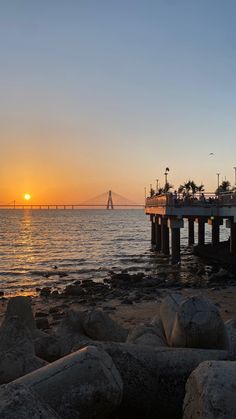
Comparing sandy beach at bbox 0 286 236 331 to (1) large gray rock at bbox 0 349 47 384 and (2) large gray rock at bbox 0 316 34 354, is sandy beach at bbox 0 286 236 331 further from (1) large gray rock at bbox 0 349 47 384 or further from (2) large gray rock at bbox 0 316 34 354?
(1) large gray rock at bbox 0 349 47 384

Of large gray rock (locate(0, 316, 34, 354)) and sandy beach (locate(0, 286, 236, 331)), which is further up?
large gray rock (locate(0, 316, 34, 354))

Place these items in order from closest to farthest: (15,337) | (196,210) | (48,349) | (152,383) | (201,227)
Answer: (152,383) → (15,337) → (48,349) → (196,210) → (201,227)

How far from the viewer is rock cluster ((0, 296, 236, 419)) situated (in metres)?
3.37

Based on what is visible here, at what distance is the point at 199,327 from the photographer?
18.8ft

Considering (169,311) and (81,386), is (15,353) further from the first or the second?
(169,311)

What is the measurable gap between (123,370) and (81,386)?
1.04 m

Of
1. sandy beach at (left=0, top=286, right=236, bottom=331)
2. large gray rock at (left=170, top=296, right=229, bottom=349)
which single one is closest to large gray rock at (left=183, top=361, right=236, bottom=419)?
large gray rock at (left=170, top=296, right=229, bottom=349)

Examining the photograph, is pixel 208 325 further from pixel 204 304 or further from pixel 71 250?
pixel 71 250

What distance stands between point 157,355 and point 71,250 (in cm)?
3928

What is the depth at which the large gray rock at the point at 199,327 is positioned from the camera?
573 cm

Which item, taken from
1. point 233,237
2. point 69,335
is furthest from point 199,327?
point 233,237

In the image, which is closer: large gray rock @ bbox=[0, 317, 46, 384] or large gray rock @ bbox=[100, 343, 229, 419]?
large gray rock @ bbox=[100, 343, 229, 419]

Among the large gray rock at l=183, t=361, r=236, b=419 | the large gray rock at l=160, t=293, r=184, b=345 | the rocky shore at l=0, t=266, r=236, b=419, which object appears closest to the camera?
the large gray rock at l=183, t=361, r=236, b=419

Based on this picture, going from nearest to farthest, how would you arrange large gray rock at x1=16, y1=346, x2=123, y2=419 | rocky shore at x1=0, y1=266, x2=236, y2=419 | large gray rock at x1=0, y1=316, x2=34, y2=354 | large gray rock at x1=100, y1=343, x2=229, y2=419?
1. rocky shore at x1=0, y1=266, x2=236, y2=419
2. large gray rock at x1=16, y1=346, x2=123, y2=419
3. large gray rock at x1=100, y1=343, x2=229, y2=419
4. large gray rock at x1=0, y1=316, x2=34, y2=354
